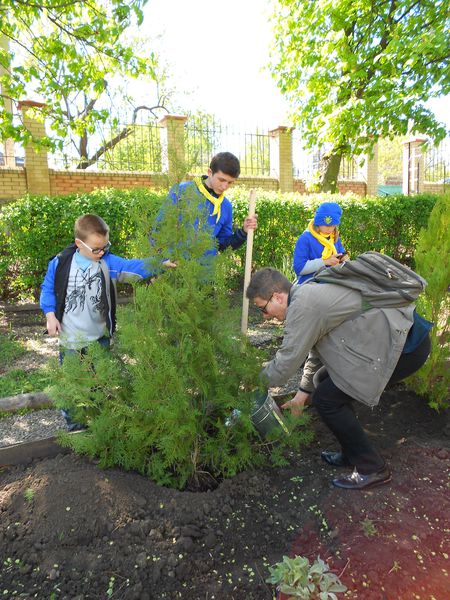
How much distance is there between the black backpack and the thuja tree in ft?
2.09

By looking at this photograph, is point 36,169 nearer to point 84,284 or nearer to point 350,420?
point 84,284

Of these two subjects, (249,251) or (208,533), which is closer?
(208,533)

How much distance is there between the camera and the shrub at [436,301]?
10.6 ft

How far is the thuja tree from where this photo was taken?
7.11 feet

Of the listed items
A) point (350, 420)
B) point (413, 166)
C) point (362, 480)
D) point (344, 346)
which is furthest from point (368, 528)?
point (413, 166)

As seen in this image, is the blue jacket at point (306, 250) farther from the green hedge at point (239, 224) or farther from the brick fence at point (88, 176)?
the brick fence at point (88, 176)

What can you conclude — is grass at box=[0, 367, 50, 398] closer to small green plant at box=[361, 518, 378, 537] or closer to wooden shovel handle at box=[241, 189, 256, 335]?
wooden shovel handle at box=[241, 189, 256, 335]

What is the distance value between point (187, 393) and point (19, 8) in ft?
20.1

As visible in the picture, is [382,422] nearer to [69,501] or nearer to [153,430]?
[153,430]

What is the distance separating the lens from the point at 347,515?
2234mm

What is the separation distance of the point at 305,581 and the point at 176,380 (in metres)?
0.96

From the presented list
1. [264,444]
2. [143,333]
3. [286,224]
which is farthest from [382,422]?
[286,224]

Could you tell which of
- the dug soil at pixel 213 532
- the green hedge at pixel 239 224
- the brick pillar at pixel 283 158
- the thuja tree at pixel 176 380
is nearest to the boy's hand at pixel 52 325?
the thuja tree at pixel 176 380

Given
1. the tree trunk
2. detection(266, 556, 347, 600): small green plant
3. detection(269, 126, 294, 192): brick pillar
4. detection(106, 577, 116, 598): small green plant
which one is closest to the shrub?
detection(266, 556, 347, 600): small green plant
